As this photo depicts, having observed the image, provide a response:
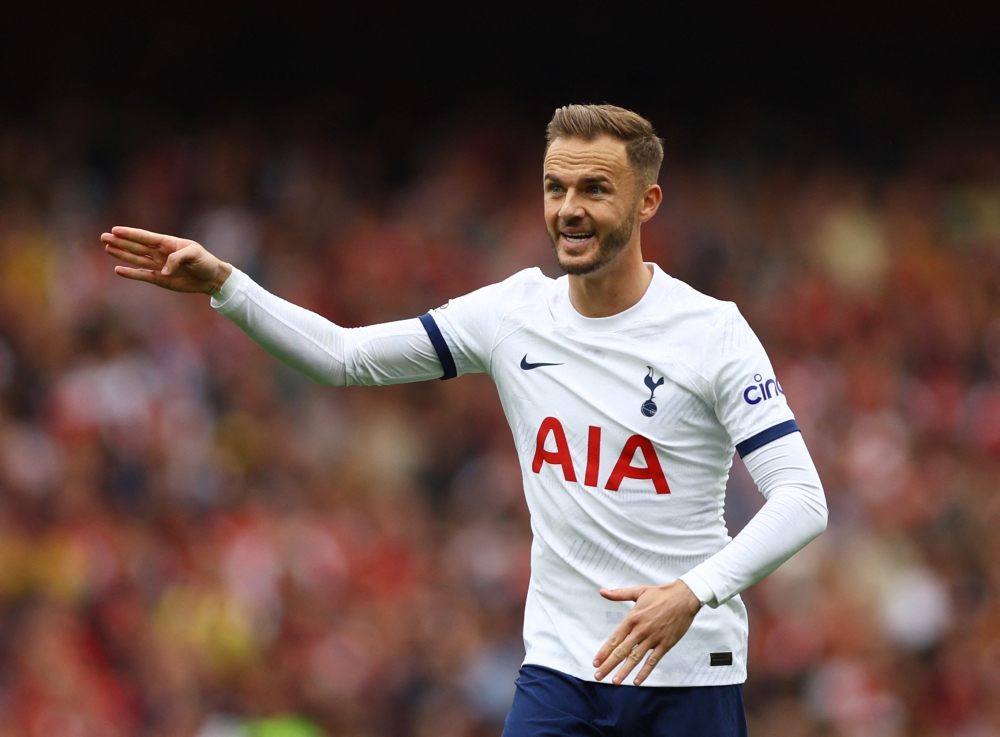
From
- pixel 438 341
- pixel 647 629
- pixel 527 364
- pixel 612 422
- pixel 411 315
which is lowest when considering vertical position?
pixel 647 629

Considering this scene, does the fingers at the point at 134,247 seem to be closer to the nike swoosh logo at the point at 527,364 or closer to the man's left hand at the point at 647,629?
the nike swoosh logo at the point at 527,364

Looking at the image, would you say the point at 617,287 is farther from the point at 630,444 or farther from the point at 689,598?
the point at 689,598

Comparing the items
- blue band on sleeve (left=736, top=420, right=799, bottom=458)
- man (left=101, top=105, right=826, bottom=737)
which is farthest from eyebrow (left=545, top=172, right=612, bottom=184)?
blue band on sleeve (left=736, top=420, right=799, bottom=458)

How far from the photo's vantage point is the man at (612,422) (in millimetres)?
4340

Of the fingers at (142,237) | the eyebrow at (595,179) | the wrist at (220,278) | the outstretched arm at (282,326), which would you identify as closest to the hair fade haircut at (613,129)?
the eyebrow at (595,179)

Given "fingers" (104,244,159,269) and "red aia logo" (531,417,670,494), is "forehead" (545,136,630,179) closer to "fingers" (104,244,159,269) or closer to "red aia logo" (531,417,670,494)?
"red aia logo" (531,417,670,494)

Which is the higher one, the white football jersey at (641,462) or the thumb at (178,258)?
the thumb at (178,258)

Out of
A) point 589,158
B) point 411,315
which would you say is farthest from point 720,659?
point 411,315

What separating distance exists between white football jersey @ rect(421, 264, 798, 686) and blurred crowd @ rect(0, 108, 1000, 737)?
457 centimetres

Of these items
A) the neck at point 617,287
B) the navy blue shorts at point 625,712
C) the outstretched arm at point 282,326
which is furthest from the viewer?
the neck at point 617,287

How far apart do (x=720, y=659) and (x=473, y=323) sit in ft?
4.29

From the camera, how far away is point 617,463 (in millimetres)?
4422

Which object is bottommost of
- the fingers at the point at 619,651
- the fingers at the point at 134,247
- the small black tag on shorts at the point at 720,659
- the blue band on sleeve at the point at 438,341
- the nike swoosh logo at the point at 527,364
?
the small black tag on shorts at the point at 720,659

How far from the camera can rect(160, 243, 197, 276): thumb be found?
14.5 feet
